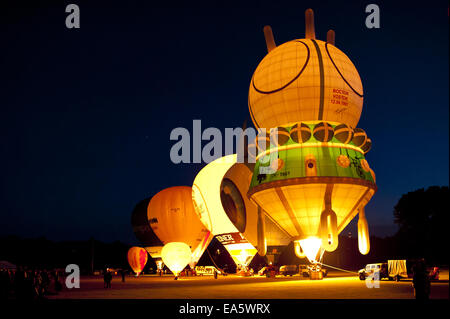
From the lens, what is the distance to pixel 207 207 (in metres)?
33.2

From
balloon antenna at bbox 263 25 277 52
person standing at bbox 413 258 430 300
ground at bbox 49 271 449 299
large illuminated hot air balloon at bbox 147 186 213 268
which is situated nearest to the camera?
person standing at bbox 413 258 430 300

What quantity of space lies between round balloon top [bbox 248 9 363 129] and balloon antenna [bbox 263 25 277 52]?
153 centimetres

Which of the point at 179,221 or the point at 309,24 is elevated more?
the point at 309,24

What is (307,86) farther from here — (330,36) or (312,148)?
(330,36)

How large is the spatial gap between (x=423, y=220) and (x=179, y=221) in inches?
1073

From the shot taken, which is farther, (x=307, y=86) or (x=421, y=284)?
(x=307, y=86)

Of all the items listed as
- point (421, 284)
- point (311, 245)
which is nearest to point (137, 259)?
point (311, 245)

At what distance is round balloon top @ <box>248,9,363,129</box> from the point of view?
2081 centimetres

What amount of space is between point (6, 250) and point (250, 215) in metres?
63.2

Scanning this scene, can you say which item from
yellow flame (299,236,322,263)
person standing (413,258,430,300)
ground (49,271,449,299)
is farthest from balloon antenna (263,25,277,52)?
person standing (413,258,430,300)

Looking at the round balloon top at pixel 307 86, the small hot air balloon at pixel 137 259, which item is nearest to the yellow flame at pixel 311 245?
the round balloon top at pixel 307 86

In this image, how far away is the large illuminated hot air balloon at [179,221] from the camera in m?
41.8

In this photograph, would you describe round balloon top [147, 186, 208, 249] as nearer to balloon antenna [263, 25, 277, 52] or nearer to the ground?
the ground

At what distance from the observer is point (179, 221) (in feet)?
138
